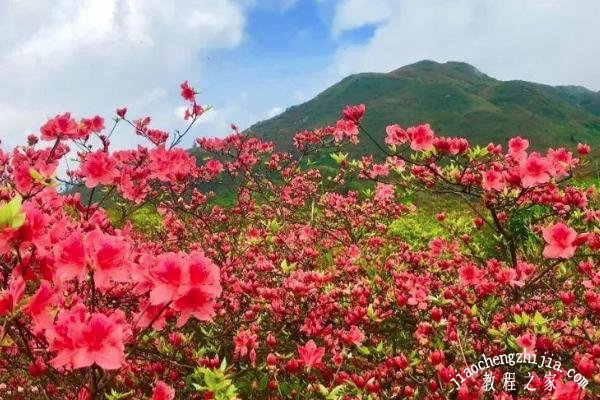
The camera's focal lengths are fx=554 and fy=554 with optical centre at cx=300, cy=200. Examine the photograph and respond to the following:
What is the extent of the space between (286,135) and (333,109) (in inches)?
546

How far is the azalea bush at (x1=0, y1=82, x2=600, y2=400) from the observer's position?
1.80 metres

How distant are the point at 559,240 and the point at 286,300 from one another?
1827 mm

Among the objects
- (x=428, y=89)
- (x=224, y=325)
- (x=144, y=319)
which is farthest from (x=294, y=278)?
(x=428, y=89)

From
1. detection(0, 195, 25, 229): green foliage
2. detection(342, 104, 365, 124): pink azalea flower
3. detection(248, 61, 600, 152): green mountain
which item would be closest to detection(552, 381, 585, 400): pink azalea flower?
detection(0, 195, 25, 229): green foliage

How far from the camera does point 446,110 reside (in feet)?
243

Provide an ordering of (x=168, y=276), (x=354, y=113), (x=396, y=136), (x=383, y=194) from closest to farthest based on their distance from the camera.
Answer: (x=168, y=276), (x=396, y=136), (x=354, y=113), (x=383, y=194)

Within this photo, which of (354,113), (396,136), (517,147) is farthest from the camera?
(354,113)

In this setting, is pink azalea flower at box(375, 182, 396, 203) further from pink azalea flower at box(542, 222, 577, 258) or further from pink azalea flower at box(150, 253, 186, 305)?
pink azalea flower at box(150, 253, 186, 305)

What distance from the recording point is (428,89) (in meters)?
83.0

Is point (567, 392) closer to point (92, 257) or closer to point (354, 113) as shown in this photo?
point (92, 257)

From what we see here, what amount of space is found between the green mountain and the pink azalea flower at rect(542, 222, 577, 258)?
53933 mm

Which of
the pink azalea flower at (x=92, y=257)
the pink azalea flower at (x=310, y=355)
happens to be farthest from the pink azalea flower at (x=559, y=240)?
the pink azalea flower at (x=92, y=257)

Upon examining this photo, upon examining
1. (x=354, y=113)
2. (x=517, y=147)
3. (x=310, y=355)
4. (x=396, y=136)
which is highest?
(x=354, y=113)

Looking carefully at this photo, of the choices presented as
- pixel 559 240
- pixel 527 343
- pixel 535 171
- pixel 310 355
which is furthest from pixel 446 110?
pixel 310 355
